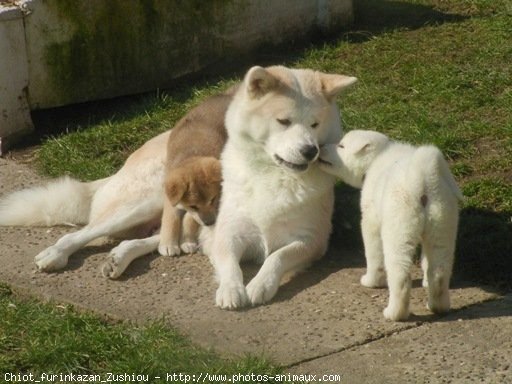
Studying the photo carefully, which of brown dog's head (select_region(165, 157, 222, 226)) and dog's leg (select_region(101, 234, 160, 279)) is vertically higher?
brown dog's head (select_region(165, 157, 222, 226))

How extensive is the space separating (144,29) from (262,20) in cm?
117

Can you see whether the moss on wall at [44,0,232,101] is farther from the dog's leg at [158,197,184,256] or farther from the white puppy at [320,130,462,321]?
the white puppy at [320,130,462,321]

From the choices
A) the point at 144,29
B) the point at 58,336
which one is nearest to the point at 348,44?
the point at 144,29

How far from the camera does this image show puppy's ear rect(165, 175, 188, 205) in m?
6.96

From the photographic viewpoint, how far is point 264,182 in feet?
21.2

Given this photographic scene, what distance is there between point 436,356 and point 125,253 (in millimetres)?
2181

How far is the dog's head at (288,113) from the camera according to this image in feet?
20.5

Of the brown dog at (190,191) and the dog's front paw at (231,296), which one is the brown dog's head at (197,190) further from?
the dog's front paw at (231,296)

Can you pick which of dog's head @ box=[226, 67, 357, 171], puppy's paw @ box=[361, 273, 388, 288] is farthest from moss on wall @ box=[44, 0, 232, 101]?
puppy's paw @ box=[361, 273, 388, 288]

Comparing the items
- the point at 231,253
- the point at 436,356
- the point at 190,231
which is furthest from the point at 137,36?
the point at 436,356

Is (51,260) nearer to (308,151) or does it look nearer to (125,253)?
(125,253)

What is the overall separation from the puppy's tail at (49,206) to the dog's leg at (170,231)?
70 cm

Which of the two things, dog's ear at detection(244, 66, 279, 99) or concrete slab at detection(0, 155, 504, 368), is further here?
dog's ear at detection(244, 66, 279, 99)

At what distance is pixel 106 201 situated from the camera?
24.2 ft
